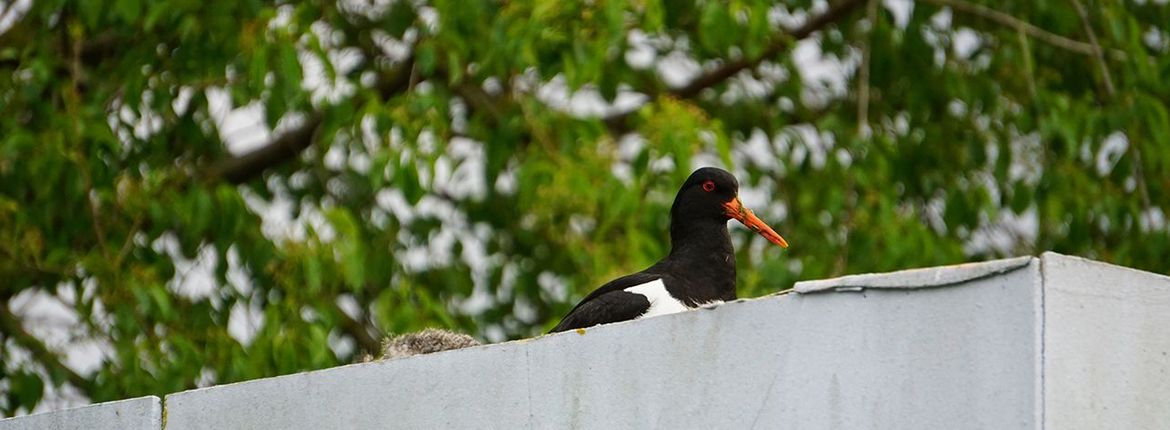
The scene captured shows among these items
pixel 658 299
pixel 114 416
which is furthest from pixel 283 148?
pixel 114 416

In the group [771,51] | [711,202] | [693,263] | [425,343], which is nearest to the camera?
[425,343]

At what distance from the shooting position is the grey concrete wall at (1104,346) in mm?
3219

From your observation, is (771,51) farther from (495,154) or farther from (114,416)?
(114,416)

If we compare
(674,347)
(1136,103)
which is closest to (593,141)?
(1136,103)

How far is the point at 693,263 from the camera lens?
6102mm

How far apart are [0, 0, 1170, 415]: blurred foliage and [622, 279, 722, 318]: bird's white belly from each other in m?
1.81

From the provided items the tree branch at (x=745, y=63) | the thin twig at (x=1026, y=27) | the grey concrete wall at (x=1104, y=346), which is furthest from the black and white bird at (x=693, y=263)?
the tree branch at (x=745, y=63)

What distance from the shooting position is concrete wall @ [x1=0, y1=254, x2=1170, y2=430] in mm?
3246

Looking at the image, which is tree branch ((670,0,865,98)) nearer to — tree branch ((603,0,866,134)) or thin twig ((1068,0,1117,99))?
tree branch ((603,0,866,134))

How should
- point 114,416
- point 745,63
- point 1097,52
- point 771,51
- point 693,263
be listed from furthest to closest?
point 745,63 < point 771,51 < point 1097,52 < point 693,263 < point 114,416

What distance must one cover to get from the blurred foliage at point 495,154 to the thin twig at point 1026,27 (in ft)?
0.08

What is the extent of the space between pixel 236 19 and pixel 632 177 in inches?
73.6

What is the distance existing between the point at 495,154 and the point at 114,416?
423 centimetres

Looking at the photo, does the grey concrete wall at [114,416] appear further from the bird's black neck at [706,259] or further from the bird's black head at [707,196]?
the bird's black head at [707,196]
